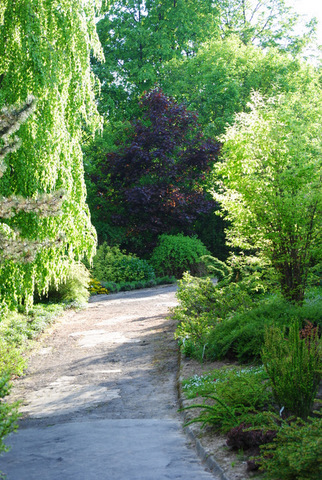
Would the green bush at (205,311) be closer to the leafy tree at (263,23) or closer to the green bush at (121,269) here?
the green bush at (121,269)

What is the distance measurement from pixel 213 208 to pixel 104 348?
39.3 ft

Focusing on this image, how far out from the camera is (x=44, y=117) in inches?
263

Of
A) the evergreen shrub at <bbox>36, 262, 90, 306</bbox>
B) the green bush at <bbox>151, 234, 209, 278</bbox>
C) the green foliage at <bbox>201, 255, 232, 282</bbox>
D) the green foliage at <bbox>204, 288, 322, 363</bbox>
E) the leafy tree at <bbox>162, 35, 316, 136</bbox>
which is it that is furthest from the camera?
the leafy tree at <bbox>162, 35, 316, 136</bbox>

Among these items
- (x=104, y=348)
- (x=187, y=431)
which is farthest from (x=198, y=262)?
(x=187, y=431)

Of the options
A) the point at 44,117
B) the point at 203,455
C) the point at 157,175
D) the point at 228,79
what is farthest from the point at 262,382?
the point at 228,79

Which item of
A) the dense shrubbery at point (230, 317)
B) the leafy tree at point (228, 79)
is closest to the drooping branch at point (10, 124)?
the dense shrubbery at point (230, 317)

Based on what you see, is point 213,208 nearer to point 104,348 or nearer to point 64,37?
point 104,348

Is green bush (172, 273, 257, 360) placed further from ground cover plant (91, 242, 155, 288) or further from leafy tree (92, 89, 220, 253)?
leafy tree (92, 89, 220, 253)

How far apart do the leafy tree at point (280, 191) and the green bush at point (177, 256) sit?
31.8ft

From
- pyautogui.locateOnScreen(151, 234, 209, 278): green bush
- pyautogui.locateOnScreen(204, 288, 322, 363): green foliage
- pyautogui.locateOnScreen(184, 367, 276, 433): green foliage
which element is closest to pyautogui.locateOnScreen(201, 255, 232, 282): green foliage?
pyautogui.locateOnScreen(204, 288, 322, 363): green foliage

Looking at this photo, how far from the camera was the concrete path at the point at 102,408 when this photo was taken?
4.00 meters

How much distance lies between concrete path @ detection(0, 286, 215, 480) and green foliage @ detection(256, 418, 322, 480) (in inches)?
20.2

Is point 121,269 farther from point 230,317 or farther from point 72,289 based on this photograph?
point 230,317

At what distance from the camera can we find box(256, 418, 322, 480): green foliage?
10.5 ft
